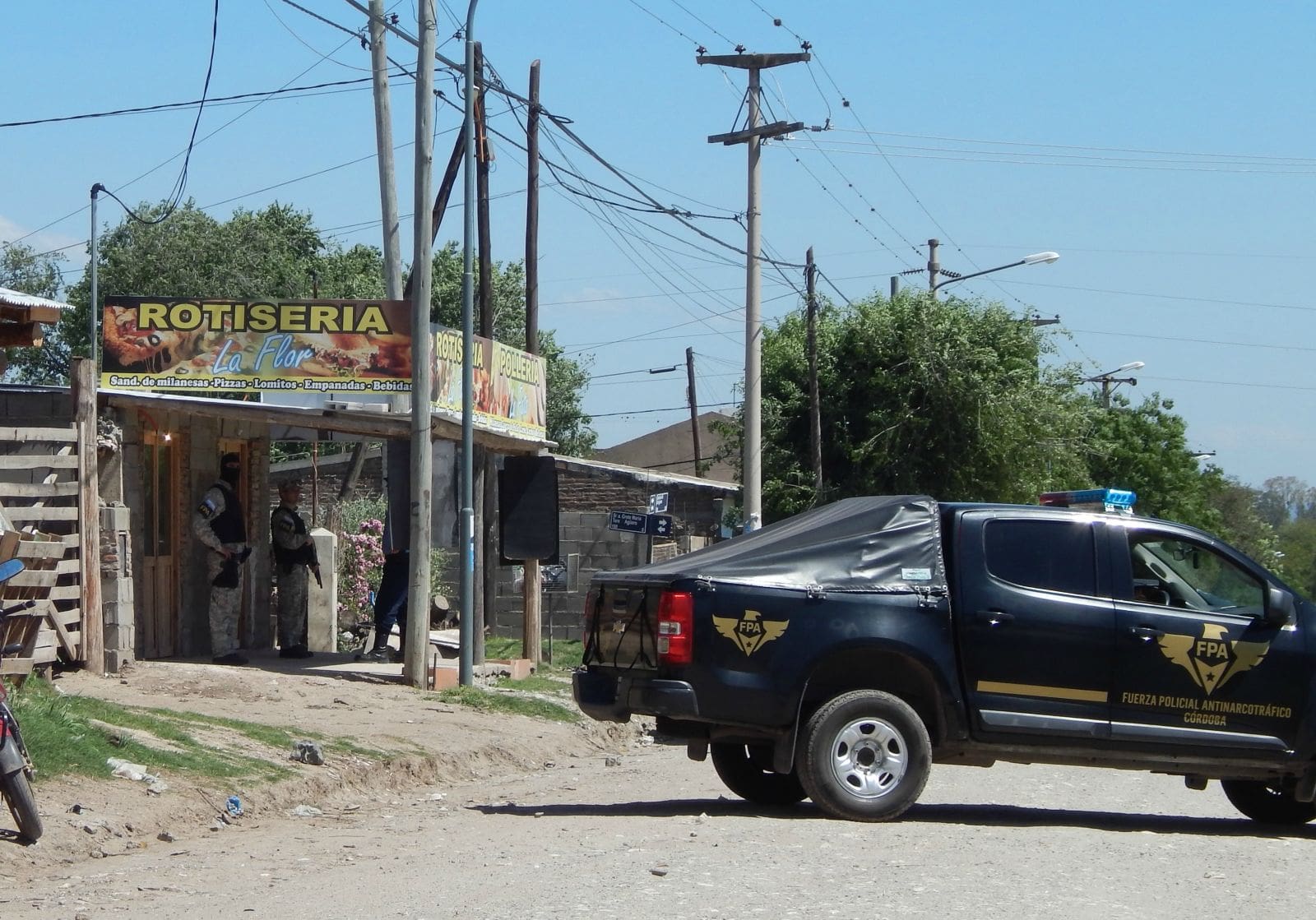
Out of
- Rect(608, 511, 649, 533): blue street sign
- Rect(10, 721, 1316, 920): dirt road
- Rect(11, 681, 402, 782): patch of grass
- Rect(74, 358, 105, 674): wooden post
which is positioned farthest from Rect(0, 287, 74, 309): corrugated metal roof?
Rect(608, 511, 649, 533): blue street sign

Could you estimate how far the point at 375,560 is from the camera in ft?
82.2

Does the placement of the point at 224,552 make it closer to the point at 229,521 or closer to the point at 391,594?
the point at 229,521

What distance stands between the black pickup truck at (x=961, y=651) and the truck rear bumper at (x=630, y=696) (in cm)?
1

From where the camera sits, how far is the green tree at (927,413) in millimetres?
34438

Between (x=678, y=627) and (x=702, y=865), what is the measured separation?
1716 millimetres

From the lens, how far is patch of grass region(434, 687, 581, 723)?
51.4 feet

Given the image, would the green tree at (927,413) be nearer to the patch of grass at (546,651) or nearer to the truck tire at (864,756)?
the patch of grass at (546,651)

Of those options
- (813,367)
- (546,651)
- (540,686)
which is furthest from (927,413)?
(540,686)

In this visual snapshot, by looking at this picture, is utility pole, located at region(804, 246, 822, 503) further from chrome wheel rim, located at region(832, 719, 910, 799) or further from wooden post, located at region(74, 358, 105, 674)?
chrome wheel rim, located at region(832, 719, 910, 799)

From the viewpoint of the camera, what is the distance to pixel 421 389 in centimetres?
1565

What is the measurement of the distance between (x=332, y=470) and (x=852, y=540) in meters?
24.4

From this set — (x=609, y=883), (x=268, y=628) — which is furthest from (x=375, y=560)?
(x=609, y=883)

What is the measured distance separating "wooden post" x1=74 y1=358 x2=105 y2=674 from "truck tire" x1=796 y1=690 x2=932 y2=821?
6830 millimetres

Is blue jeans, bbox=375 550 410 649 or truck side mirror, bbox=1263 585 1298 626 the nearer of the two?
truck side mirror, bbox=1263 585 1298 626
